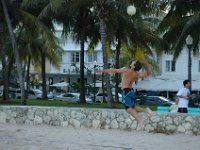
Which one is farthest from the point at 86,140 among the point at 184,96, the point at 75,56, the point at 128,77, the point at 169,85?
the point at 75,56

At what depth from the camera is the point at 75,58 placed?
67.4 m

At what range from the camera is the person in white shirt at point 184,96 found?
15.2m

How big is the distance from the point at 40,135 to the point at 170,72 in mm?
45387

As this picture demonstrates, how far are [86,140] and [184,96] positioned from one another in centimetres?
393

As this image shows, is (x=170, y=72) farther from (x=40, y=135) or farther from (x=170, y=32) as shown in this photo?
(x=40, y=135)

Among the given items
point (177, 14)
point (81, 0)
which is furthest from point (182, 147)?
point (177, 14)

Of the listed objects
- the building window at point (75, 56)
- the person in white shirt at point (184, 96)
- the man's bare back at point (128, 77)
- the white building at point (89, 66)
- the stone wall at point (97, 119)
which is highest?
the building window at point (75, 56)

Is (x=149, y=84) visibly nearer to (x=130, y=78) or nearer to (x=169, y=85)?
(x=169, y=85)

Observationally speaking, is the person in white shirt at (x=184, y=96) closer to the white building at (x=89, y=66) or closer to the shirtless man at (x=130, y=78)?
the shirtless man at (x=130, y=78)

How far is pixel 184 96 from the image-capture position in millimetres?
15195

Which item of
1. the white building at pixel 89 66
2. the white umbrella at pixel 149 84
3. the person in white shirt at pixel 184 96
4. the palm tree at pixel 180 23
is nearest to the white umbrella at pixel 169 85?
the white umbrella at pixel 149 84

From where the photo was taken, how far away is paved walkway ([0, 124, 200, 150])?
11.5 metres

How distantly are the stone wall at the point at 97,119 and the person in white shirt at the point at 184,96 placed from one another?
0.80m

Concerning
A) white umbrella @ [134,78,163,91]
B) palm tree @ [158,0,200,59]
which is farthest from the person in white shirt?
white umbrella @ [134,78,163,91]
